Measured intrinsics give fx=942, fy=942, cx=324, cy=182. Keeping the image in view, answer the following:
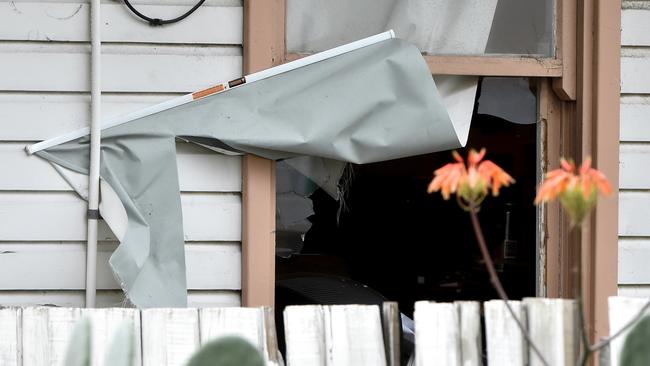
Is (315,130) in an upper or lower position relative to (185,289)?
upper

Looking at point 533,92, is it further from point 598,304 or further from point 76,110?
point 76,110

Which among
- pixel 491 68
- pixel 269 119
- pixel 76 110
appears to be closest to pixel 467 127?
pixel 491 68

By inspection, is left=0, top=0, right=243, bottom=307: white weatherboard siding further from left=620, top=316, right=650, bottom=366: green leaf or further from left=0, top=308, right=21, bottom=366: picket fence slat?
left=620, top=316, right=650, bottom=366: green leaf

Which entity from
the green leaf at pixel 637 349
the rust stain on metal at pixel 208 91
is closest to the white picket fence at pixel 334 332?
the green leaf at pixel 637 349

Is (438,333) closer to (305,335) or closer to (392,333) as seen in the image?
(392,333)

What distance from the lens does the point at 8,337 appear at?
2.21m

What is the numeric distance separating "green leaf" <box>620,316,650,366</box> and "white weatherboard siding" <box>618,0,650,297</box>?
5.67ft

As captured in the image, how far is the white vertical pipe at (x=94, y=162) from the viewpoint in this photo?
119 inches

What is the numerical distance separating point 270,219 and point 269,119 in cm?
33

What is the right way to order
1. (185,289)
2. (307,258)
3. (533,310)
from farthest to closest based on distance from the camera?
Answer: 1. (307,258)
2. (185,289)
3. (533,310)

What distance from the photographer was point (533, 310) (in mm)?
2072

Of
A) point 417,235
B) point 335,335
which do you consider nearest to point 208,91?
point 335,335

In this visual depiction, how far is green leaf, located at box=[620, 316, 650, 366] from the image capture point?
5.12ft

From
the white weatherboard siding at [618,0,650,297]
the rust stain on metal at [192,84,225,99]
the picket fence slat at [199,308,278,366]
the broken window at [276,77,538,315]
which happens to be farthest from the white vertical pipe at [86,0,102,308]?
A: the white weatherboard siding at [618,0,650,297]
